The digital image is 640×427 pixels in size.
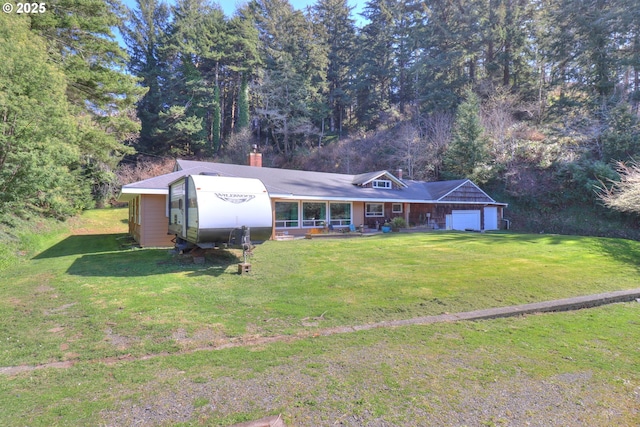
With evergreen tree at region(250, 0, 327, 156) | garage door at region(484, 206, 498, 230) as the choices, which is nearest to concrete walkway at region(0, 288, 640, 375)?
garage door at region(484, 206, 498, 230)

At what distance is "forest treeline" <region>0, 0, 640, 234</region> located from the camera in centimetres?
2080

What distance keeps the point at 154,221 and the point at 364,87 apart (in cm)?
3410

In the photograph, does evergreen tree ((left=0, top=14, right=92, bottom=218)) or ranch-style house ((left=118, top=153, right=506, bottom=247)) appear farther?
ranch-style house ((left=118, top=153, right=506, bottom=247))

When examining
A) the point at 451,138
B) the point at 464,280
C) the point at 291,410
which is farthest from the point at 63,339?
the point at 451,138

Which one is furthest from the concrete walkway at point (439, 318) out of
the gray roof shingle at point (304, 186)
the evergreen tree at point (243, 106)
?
the evergreen tree at point (243, 106)

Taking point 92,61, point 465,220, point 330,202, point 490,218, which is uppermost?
point 92,61

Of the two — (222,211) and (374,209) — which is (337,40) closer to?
(374,209)

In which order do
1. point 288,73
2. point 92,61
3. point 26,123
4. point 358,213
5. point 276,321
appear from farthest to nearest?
point 288,73
point 358,213
point 92,61
point 26,123
point 276,321

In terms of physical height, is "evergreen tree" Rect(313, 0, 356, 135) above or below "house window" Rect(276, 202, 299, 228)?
above

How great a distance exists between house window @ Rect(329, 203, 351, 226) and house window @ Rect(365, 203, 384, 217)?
1.53 meters

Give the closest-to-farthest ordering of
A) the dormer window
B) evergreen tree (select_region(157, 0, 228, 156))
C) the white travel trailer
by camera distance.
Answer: the white travel trailer
the dormer window
evergreen tree (select_region(157, 0, 228, 156))

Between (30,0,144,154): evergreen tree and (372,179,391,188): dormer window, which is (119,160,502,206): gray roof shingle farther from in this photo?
(30,0,144,154): evergreen tree

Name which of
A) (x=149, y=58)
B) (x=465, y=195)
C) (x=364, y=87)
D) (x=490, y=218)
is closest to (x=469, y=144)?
(x=465, y=195)

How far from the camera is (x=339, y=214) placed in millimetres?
19594
